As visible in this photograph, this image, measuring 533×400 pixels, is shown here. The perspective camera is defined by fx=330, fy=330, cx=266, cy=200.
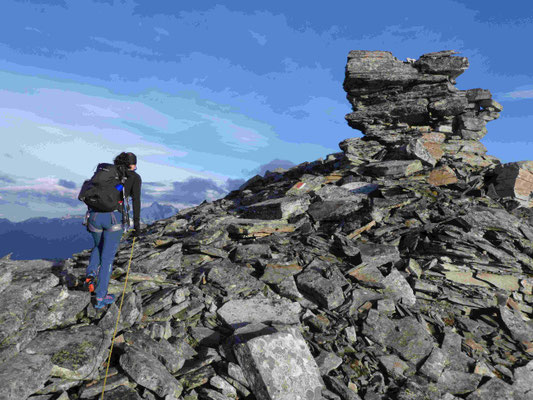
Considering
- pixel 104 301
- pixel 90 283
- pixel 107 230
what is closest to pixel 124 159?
pixel 107 230

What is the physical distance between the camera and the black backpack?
8359mm

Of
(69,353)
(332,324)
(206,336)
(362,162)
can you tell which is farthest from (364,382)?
(362,162)

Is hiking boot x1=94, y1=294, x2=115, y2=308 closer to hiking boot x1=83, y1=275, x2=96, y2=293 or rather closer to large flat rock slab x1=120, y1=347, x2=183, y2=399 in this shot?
hiking boot x1=83, y1=275, x2=96, y2=293

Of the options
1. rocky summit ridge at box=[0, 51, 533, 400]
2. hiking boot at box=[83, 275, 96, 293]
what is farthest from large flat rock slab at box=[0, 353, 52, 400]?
hiking boot at box=[83, 275, 96, 293]

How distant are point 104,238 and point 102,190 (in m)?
1.31

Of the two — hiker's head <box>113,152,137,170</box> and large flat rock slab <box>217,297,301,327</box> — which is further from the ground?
hiker's head <box>113,152,137,170</box>

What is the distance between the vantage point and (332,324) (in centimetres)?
972

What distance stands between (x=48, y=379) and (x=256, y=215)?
12.0 meters

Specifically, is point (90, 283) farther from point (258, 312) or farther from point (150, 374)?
point (258, 312)

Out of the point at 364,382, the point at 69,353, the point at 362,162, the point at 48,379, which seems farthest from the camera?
the point at 362,162

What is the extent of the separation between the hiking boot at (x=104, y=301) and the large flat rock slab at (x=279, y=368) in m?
3.67

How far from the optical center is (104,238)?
8758 millimetres

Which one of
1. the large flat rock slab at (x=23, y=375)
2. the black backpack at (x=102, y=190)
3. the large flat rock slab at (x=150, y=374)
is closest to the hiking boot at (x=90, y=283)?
the black backpack at (x=102, y=190)

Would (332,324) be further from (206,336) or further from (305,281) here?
(206,336)
